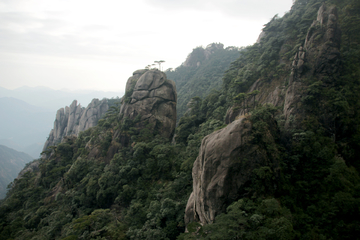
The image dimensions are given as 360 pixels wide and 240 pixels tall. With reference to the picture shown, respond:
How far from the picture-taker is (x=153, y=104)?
30016 millimetres

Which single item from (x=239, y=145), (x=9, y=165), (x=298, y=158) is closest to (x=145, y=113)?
(x=239, y=145)

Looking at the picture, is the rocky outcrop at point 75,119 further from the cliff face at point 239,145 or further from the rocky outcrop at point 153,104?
the cliff face at point 239,145

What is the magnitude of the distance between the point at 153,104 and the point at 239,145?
2038 centimetres

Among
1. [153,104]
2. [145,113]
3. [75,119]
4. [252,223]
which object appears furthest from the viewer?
[75,119]

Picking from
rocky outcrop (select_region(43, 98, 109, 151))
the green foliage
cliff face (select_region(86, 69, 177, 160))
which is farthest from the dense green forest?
rocky outcrop (select_region(43, 98, 109, 151))

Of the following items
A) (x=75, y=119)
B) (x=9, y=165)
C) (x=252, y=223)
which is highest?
(x=75, y=119)

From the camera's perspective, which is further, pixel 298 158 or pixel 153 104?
pixel 153 104

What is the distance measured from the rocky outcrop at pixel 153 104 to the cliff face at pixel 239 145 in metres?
15.5

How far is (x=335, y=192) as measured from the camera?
11773 mm

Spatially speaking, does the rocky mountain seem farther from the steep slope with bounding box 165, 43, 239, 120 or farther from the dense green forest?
the steep slope with bounding box 165, 43, 239, 120

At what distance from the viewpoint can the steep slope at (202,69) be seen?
63.7 metres

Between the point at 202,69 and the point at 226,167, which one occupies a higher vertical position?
the point at 202,69

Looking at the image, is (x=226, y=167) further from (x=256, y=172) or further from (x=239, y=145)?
(x=256, y=172)

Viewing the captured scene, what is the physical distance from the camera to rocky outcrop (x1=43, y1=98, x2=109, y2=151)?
57.3 metres
